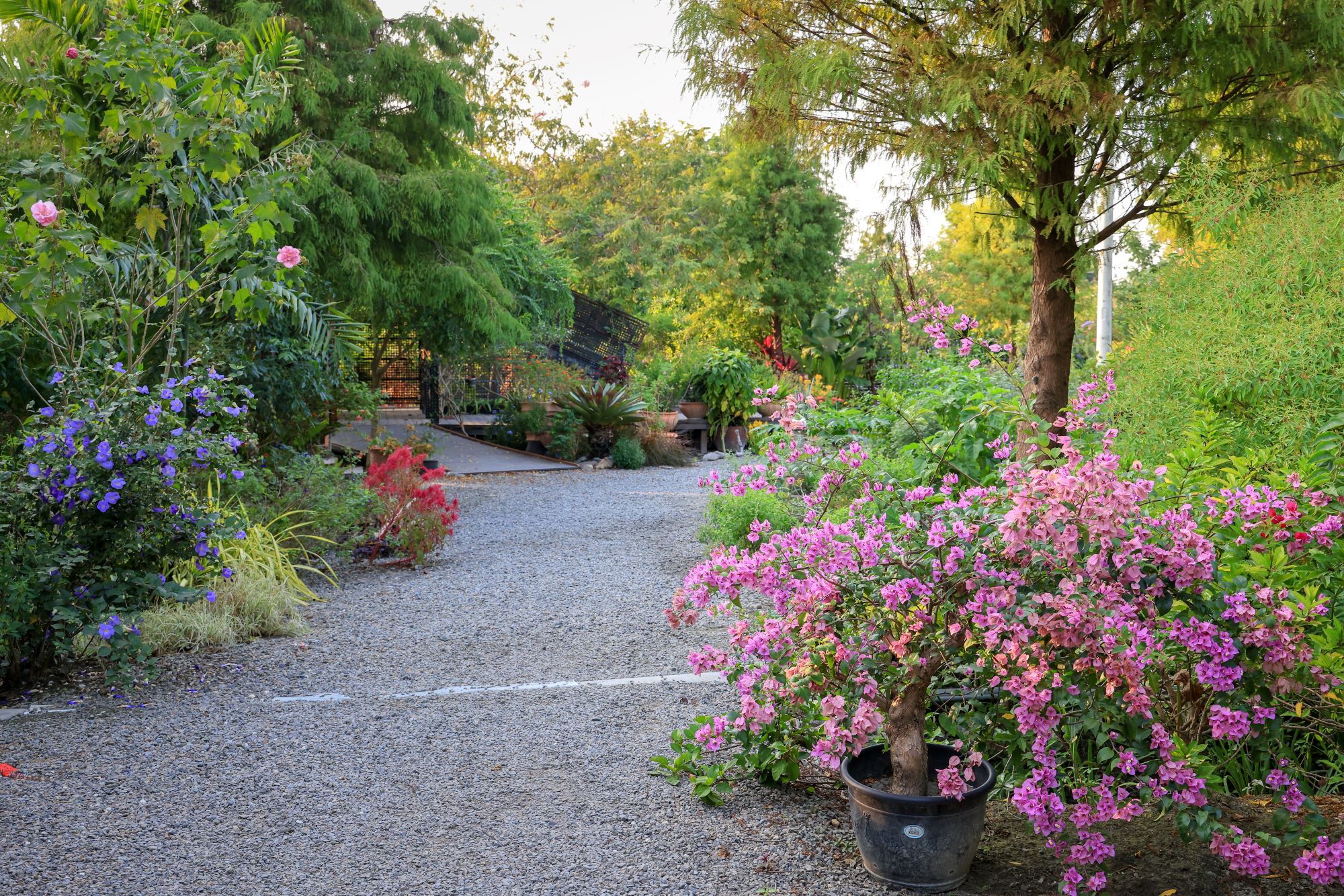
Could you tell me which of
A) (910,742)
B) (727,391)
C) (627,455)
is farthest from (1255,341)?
(727,391)

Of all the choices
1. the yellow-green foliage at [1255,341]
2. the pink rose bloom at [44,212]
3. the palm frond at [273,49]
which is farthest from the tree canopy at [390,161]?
the yellow-green foliage at [1255,341]

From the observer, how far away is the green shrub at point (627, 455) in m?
11.4

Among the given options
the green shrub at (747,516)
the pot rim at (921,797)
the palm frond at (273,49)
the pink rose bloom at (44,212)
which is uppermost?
the palm frond at (273,49)

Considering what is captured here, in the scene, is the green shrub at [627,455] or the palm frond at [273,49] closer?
the palm frond at [273,49]

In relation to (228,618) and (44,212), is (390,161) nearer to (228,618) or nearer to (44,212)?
(44,212)

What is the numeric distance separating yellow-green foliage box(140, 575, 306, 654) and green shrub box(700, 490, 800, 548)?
7.93 feet

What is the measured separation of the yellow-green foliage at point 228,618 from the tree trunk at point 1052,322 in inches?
142

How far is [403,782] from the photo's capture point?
114 inches

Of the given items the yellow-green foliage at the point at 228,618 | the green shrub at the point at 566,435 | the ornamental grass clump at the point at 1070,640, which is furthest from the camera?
the green shrub at the point at 566,435

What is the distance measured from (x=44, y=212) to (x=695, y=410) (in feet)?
32.1

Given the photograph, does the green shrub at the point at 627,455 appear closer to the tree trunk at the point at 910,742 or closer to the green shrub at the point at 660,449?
the green shrub at the point at 660,449

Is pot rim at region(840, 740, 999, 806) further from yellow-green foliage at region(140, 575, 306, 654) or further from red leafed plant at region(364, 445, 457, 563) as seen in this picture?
red leafed plant at region(364, 445, 457, 563)

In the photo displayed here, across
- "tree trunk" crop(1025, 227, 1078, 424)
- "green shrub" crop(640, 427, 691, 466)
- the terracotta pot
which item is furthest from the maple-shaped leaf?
the terracotta pot

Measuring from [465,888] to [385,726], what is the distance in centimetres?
121
